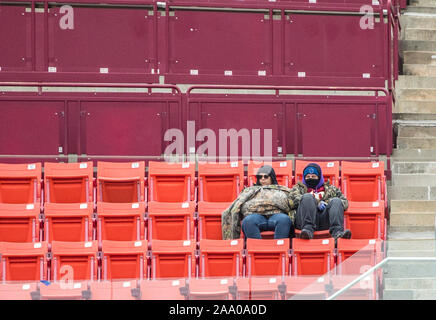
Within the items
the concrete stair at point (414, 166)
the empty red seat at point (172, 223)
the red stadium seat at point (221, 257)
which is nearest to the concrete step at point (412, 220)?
the concrete stair at point (414, 166)

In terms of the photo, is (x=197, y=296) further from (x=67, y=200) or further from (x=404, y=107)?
(x=404, y=107)

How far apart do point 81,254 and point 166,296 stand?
1319 mm

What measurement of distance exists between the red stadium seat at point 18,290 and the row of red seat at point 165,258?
3.35 feet

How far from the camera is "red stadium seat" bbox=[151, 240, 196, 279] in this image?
5375 mm

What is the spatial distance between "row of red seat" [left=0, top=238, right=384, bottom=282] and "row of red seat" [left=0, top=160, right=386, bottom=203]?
0.79 meters

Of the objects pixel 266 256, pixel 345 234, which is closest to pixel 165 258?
pixel 266 256

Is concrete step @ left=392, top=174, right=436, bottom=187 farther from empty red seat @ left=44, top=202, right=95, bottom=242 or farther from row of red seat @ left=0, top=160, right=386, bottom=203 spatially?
empty red seat @ left=44, top=202, right=95, bottom=242

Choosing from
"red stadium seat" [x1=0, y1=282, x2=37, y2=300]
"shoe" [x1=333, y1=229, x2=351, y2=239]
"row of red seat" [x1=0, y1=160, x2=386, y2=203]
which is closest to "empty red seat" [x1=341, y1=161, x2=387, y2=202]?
"row of red seat" [x1=0, y1=160, x2=386, y2=203]

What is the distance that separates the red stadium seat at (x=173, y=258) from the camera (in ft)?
17.6

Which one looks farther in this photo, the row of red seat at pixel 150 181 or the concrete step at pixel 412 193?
the concrete step at pixel 412 193

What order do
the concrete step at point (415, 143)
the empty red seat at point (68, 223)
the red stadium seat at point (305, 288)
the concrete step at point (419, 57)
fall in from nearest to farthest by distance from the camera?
the red stadium seat at point (305, 288) → the empty red seat at point (68, 223) → the concrete step at point (415, 143) → the concrete step at point (419, 57)

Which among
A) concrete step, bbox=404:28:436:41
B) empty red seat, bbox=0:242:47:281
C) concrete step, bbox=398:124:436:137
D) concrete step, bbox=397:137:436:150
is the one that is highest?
concrete step, bbox=404:28:436:41

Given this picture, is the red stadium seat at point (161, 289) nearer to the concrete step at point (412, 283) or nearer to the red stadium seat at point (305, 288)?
the red stadium seat at point (305, 288)

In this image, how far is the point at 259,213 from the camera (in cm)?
565
